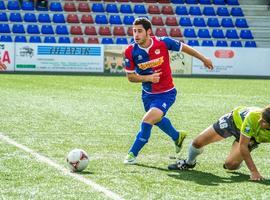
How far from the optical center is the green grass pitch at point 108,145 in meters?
6.77

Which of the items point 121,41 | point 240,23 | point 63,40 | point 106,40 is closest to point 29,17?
point 63,40

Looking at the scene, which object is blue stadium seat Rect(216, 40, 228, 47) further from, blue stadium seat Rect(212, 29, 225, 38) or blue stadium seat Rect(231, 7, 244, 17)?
blue stadium seat Rect(231, 7, 244, 17)

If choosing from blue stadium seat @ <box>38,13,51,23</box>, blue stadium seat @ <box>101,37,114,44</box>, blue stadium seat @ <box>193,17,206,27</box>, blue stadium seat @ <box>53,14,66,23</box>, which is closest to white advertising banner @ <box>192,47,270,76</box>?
blue stadium seat @ <box>101,37,114,44</box>

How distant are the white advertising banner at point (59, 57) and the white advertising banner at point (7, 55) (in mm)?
218

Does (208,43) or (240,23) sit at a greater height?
(240,23)

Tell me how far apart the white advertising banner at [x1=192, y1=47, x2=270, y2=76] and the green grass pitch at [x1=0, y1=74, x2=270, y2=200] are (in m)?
9.44

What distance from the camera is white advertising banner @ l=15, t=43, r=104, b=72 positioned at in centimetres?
3006

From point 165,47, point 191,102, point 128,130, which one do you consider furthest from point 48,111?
point 165,47

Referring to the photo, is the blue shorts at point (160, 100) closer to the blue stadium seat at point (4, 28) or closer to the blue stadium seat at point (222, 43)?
the blue stadium seat at point (4, 28)

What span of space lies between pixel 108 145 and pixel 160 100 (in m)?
1.58

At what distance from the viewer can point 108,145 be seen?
33.6 feet

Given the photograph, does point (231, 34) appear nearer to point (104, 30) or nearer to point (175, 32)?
point (175, 32)

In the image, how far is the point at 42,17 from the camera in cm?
3538

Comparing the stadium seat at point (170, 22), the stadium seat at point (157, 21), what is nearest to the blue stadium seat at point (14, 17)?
the stadium seat at point (157, 21)
